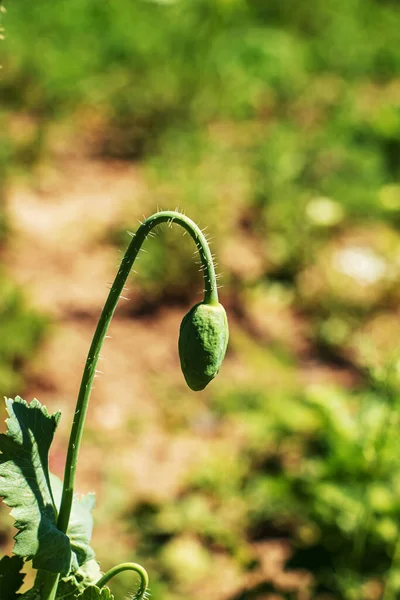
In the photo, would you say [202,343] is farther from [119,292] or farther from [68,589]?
[68,589]

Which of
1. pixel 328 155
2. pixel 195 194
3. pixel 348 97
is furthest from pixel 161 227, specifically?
pixel 348 97

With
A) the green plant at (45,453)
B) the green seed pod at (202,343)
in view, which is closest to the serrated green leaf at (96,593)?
the green plant at (45,453)

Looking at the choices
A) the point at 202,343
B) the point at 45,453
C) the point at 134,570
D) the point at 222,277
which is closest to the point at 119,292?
the point at 202,343

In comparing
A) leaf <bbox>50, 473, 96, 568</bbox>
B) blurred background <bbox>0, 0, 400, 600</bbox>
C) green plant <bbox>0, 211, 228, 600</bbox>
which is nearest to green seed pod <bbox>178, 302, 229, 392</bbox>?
green plant <bbox>0, 211, 228, 600</bbox>

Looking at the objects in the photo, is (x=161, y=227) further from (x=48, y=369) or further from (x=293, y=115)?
A: (x=293, y=115)

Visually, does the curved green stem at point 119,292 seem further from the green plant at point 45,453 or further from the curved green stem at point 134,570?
the curved green stem at point 134,570

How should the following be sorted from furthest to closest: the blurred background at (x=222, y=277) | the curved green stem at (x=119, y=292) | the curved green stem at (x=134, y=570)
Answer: the blurred background at (x=222, y=277) < the curved green stem at (x=134, y=570) < the curved green stem at (x=119, y=292)
